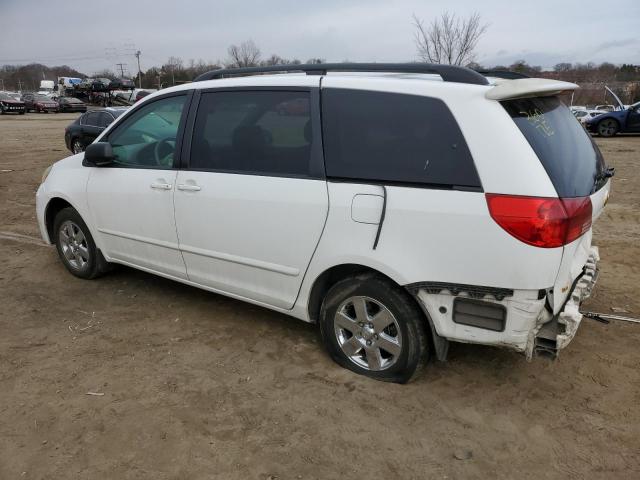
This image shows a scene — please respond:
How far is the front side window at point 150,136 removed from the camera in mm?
3788

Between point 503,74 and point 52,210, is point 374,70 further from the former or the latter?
point 52,210

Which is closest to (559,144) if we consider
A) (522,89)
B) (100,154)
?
(522,89)

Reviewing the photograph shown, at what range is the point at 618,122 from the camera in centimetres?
1959

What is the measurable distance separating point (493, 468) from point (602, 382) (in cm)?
112

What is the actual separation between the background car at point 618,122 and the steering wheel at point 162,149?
20.3 meters

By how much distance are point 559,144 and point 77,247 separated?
406cm

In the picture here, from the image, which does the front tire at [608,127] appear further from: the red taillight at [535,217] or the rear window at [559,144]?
the red taillight at [535,217]

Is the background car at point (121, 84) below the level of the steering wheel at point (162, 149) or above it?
above

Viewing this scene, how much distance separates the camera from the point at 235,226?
11.1 feet

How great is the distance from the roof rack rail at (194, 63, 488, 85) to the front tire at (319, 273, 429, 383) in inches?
46.2

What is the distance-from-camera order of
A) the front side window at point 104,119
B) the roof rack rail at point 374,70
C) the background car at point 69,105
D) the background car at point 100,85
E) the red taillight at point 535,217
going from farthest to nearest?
the background car at point 100,85
the background car at point 69,105
the front side window at point 104,119
the roof rack rail at point 374,70
the red taillight at point 535,217

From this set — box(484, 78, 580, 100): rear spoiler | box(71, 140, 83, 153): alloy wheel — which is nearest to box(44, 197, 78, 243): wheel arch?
box(484, 78, 580, 100): rear spoiler

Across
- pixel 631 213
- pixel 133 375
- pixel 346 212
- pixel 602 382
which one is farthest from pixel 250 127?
pixel 631 213

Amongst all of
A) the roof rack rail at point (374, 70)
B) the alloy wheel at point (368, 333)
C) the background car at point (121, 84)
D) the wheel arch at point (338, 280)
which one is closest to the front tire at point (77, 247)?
the roof rack rail at point (374, 70)
